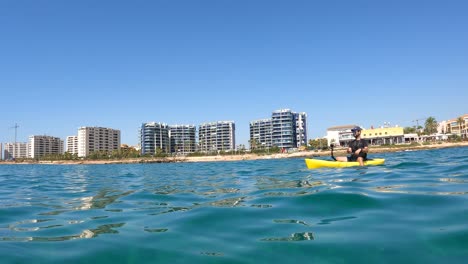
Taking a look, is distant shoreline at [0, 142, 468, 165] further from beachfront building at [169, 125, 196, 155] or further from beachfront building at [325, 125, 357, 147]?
beachfront building at [169, 125, 196, 155]

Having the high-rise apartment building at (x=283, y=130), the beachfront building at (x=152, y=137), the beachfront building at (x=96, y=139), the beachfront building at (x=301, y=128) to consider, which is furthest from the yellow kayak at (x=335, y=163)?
the beachfront building at (x=96, y=139)

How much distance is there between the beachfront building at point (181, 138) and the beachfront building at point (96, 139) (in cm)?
3769

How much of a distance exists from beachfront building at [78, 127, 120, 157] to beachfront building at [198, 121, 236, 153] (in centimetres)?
5609

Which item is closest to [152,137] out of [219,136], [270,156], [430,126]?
[219,136]

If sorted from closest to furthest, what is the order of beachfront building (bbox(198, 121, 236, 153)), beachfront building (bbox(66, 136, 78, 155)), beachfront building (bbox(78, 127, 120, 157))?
beachfront building (bbox(198, 121, 236, 153))
beachfront building (bbox(78, 127, 120, 157))
beachfront building (bbox(66, 136, 78, 155))

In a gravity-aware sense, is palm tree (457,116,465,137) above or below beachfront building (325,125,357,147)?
above

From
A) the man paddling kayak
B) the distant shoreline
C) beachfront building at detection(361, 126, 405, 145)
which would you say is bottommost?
the distant shoreline

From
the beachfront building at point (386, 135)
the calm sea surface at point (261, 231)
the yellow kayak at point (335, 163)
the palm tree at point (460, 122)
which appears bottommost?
the calm sea surface at point (261, 231)

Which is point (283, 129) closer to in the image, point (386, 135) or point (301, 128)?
point (301, 128)

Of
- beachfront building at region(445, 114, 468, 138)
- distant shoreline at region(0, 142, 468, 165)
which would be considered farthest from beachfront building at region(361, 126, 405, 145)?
beachfront building at region(445, 114, 468, 138)

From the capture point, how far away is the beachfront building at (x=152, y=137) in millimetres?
163875

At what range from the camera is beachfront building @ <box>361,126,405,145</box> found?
110m

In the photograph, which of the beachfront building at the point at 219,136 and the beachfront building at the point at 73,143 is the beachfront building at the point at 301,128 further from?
the beachfront building at the point at 73,143

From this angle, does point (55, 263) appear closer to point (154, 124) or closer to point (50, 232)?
point (50, 232)
